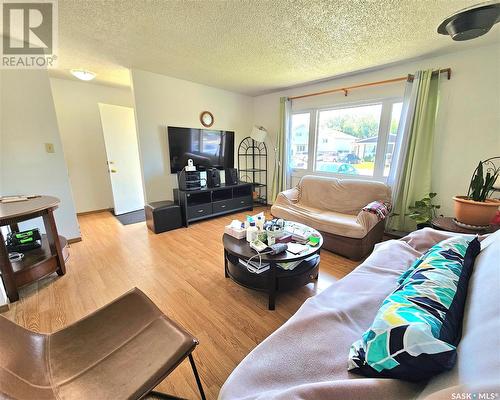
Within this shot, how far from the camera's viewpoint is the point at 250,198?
429 centimetres

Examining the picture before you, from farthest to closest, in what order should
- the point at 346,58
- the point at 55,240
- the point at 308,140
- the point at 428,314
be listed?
the point at 308,140, the point at 346,58, the point at 55,240, the point at 428,314

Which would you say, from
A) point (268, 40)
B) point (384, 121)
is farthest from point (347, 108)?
point (268, 40)

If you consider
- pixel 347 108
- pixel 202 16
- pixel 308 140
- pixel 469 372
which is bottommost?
pixel 469 372

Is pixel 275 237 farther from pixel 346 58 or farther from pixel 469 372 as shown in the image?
pixel 346 58

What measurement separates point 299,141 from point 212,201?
1989 millimetres

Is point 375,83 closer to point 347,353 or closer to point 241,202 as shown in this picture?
point 241,202

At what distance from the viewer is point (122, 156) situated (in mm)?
3988

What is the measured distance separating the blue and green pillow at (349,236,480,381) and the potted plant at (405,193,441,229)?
2.04m

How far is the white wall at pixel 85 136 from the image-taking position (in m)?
3.65

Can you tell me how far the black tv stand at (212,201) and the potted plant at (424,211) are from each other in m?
2.58

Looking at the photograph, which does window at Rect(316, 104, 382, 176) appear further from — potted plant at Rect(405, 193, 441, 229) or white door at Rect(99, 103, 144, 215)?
white door at Rect(99, 103, 144, 215)

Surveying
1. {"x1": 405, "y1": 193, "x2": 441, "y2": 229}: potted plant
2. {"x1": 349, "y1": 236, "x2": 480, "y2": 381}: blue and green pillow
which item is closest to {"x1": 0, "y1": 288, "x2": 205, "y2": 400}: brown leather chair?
{"x1": 349, "y1": 236, "x2": 480, "y2": 381}: blue and green pillow

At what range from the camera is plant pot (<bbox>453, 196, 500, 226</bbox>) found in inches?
77.0

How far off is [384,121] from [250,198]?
2481 mm
